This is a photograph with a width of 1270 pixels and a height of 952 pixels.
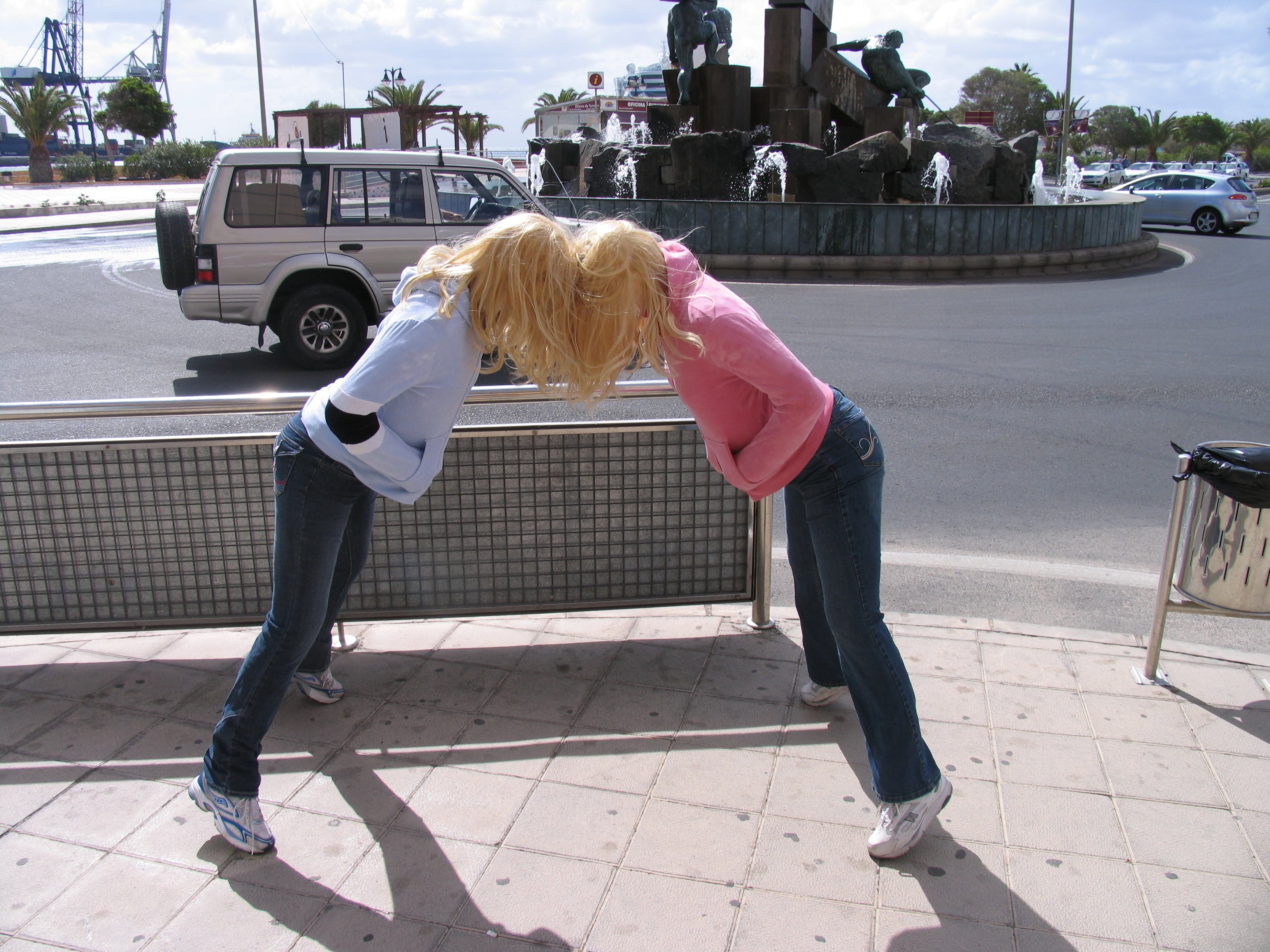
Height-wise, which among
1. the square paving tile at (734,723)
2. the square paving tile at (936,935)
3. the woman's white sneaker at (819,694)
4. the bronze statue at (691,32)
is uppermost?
the bronze statue at (691,32)

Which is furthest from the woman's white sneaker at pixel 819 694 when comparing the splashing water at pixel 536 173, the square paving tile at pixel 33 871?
the splashing water at pixel 536 173

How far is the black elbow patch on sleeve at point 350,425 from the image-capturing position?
2.35 m

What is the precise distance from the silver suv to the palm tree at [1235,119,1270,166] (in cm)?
9948

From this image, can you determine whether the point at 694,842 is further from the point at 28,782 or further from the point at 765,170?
the point at 765,170

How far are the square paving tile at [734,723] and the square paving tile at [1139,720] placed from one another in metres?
1.04

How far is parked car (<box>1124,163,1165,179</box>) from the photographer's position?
46037 millimetres

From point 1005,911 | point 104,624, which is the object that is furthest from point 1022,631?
point 104,624

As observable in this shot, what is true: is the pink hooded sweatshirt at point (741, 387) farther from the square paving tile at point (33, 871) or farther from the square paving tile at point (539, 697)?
the square paving tile at point (33, 871)

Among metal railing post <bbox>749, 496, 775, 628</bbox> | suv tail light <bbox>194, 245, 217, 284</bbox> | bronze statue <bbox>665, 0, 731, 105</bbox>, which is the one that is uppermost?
bronze statue <bbox>665, 0, 731, 105</bbox>

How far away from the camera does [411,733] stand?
3230 mm

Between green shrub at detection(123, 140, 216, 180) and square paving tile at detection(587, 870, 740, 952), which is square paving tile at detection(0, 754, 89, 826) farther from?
green shrub at detection(123, 140, 216, 180)

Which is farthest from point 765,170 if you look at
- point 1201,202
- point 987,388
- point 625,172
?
point 1201,202

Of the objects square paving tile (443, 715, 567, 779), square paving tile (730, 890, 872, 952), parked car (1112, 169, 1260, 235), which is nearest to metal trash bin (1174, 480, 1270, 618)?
square paving tile (730, 890, 872, 952)

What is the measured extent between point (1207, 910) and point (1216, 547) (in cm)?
144
